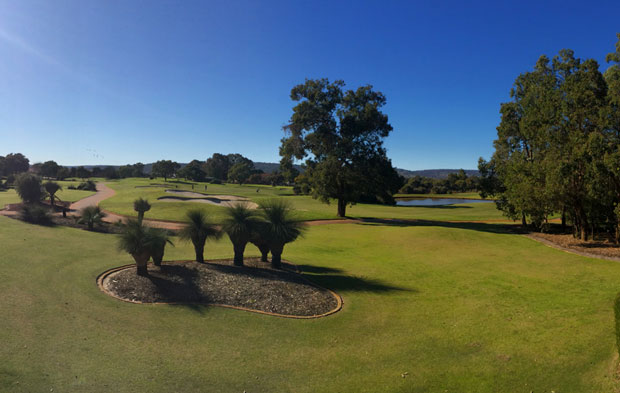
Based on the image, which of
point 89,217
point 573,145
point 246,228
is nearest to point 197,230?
point 246,228

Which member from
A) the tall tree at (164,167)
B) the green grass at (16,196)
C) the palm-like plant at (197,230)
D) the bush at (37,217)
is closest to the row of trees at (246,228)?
the palm-like plant at (197,230)

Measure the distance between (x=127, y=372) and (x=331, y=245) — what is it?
1592 cm

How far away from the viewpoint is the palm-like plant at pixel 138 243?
12.0 meters

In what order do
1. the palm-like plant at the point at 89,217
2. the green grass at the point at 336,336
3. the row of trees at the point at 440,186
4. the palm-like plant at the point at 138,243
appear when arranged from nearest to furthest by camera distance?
the green grass at the point at 336,336, the palm-like plant at the point at 138,243, the palm-like plant at the point at 89,217, the row of trees at the point at 440,186

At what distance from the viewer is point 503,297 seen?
11.8 metres

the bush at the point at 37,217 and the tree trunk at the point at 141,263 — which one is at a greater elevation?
the bush at the point at 37,217

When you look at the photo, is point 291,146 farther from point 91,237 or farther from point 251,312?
point 251,312

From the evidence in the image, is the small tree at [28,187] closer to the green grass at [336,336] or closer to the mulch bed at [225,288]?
the green grass at [336,336]

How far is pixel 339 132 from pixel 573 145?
20.4 meters

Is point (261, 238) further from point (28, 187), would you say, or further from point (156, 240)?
point (28, 187)

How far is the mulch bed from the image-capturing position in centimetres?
1082

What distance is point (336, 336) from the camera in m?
9.09

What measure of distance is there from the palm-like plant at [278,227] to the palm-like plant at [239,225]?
1.71 feet

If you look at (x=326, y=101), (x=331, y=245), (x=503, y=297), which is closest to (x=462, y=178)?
(x=326, y=101)
